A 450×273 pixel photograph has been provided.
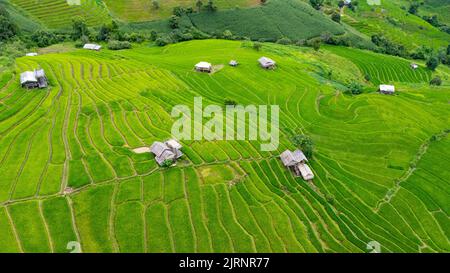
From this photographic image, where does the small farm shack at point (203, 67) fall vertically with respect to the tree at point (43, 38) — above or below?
below

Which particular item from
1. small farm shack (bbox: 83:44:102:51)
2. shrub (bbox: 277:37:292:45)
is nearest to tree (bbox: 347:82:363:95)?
shrub (bbox: 277:37:292:45)

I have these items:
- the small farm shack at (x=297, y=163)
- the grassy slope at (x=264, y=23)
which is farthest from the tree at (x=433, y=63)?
the small farm shack at (x=297, y=163)

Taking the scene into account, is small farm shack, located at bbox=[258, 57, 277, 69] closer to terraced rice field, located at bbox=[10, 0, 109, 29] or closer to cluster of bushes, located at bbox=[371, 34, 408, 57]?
terraced rice field, located at bbox=[10, 0, 109, 29]

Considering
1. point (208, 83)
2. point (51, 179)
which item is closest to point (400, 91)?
point (208, 83)

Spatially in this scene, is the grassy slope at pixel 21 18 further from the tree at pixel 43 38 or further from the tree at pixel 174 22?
the tree at pixel 174 22

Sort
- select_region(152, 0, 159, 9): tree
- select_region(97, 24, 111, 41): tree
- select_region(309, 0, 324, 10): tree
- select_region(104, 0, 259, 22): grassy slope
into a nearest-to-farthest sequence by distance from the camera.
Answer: select_region(97, 24, 111, 41): tree < select_region(104, 0, 259, 22): grassy slope < select_region(152, 0, 159, 9): tree < select_region(309, 0, 324, 10): tree

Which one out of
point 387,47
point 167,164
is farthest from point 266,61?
point 387,47

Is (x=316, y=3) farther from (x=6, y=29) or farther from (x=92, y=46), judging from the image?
(x=6, y=29)
